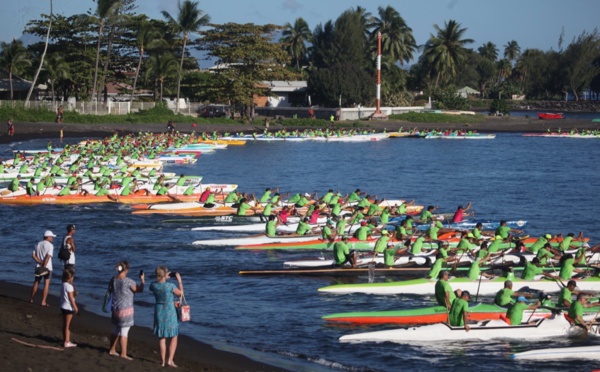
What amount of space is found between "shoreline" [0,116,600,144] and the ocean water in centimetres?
365

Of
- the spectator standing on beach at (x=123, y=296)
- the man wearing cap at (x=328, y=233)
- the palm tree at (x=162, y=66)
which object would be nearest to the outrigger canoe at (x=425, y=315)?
the spectator standing on beach at (x=123, y=296)

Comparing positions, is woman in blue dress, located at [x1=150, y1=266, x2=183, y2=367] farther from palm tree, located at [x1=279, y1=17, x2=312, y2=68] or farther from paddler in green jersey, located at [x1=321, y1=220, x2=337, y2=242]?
palm tree, located at [x1=279, y1=17, x2=312, y2=68]

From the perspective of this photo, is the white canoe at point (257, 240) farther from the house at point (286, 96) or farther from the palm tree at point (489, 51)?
the palm tree at point (489, 51)

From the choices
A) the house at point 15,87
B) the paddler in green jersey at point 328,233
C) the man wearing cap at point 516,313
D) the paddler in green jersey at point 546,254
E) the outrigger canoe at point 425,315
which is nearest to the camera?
the man wearing cap at point 516,313

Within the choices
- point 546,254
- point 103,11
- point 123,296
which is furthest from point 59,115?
point 123,296

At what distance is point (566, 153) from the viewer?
74312mm

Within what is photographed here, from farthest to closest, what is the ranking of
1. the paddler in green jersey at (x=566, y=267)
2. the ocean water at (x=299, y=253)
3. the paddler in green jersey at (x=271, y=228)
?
the paddler in green jersey at (x=271, y=228) < the paddler in green jersey at (x=566, y=267) < the ocean water at (x=299, y=253)

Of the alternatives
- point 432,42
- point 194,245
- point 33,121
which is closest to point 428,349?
point 194,245

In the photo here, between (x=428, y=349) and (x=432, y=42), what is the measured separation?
3711 inches

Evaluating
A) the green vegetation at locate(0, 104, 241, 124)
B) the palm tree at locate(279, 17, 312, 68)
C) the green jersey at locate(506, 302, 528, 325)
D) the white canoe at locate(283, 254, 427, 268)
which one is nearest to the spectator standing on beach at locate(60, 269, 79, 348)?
the green jersey at locate(506, 302, 528, 325)

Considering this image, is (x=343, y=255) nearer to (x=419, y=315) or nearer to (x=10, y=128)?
(x=419, y=315)

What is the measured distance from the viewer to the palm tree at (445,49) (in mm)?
106062

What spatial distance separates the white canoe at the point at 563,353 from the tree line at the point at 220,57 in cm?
6285

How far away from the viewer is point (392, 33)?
11044cm
